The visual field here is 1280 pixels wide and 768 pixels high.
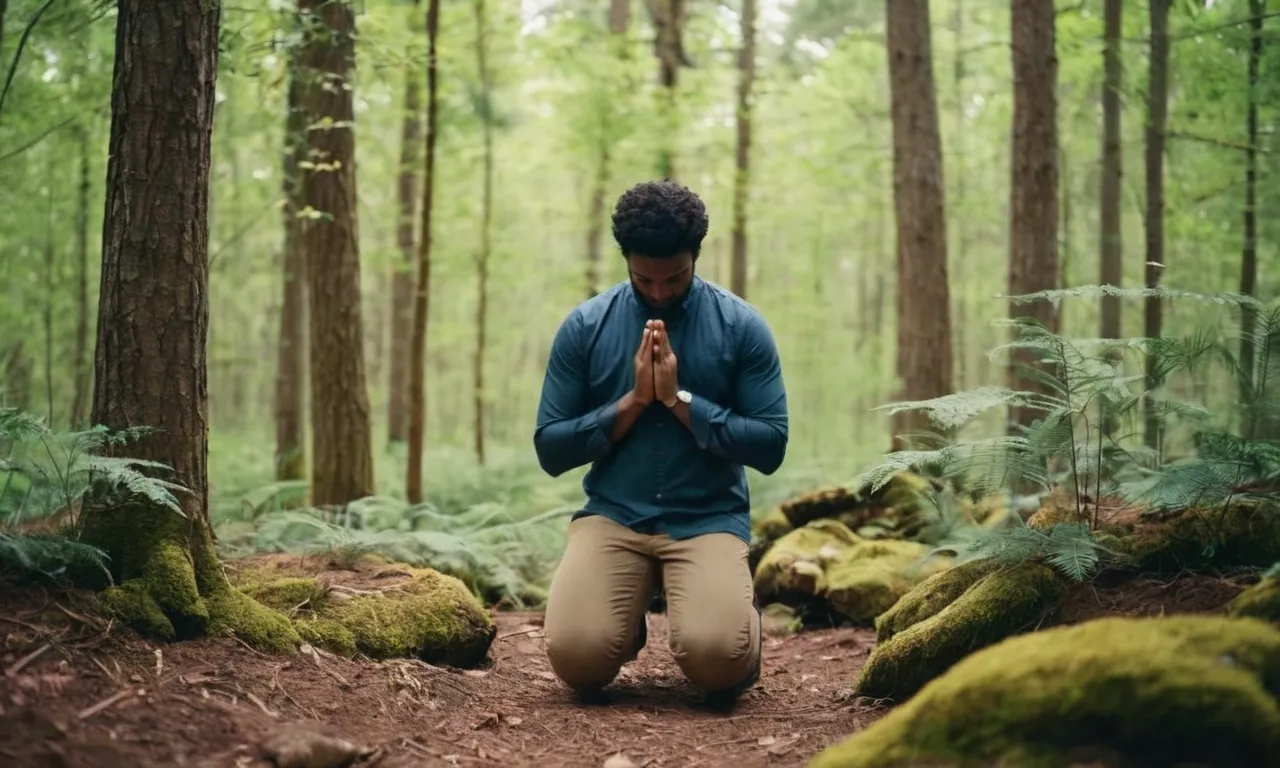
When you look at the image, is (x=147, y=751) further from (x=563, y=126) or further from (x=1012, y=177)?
(x=563, y=126)

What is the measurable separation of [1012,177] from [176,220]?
20.9ft

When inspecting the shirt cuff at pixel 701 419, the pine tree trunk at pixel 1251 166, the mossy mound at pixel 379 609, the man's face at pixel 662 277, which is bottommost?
the mossy mound at pixel 379 609

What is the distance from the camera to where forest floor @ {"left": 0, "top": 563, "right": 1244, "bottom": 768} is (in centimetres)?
280

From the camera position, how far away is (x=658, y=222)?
4.19 m

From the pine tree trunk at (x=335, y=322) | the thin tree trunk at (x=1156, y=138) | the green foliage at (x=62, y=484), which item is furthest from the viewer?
the thin tree trunk at (x=1156, y=138)

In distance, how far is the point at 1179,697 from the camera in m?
2.42

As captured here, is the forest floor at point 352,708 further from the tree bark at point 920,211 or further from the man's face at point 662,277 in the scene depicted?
the tree bark at point 920,211

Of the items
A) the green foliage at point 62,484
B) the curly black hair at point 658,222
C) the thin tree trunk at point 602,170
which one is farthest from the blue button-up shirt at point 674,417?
the thin tree trunk at point 602,170

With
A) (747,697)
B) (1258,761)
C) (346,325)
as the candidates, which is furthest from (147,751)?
(346,325)

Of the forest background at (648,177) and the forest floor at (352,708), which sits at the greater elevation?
the forest background at (648,177)

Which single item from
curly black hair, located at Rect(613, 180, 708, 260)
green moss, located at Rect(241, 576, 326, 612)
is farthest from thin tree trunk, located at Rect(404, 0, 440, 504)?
curly black hair, located at Rect(613, 180, 708, 260)

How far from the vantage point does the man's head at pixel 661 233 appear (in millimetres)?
4207

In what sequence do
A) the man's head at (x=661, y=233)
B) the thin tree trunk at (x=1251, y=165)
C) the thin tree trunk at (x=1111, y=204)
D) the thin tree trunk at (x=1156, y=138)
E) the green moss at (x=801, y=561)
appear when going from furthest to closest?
1. the thin tree trunk at (x=1111, y=204)
2. the thin tree trunk at (x=1156, y=138)
3. the thin tree trunk at (x=1251, y=165)
4. the green moss at (x=801, y=561)
5. the man's head at (x=661, y=233)

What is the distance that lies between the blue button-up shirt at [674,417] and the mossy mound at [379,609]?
33.0 inches
